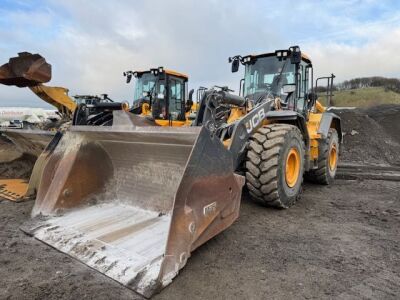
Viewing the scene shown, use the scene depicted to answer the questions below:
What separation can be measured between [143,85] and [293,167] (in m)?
6.73

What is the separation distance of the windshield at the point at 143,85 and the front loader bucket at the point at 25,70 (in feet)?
9.95

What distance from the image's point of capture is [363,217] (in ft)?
15.7

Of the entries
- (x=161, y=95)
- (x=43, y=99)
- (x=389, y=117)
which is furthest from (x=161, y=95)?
(x=389, y=117)

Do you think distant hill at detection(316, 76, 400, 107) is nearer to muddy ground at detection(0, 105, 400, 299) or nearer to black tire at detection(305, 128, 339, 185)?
black tire at detection(305, 128, 339, 185)

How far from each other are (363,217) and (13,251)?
4.13 m

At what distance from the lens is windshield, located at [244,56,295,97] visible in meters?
6.06

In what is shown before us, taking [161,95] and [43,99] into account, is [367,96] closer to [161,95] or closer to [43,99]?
[161,95]

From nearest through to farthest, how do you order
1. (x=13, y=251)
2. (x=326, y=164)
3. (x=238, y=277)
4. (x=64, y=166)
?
(x=238, y=277)
(x=13, y=251)
(x=64, y=166)
(x=326, y=164)

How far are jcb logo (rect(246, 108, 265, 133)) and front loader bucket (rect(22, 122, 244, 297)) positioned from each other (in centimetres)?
99

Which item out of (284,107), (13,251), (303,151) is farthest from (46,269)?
(284,107)

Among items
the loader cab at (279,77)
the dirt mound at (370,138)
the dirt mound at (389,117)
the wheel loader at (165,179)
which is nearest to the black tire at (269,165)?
the wheel loader at (165,179)

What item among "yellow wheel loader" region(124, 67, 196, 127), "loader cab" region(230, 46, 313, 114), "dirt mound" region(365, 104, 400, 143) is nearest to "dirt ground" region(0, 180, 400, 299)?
"loader cab" region(230, 46, 313, 114)

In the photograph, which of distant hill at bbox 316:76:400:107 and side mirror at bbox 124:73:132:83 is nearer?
side mirror at bbox 124:73:132:83

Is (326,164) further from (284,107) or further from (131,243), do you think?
(131,243)
